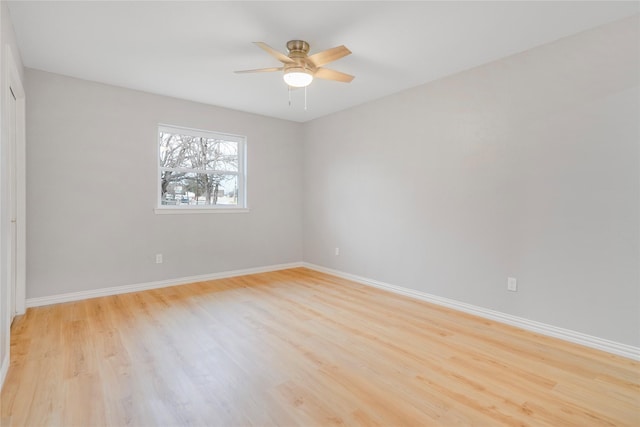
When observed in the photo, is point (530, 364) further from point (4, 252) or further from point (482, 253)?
point (4, 252)

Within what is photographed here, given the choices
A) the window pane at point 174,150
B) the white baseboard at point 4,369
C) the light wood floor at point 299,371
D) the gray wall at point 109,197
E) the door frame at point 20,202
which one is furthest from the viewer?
the window pane at point 174,150

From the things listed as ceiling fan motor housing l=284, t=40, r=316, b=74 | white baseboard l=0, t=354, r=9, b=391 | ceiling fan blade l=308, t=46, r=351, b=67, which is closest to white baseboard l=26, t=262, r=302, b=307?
white baseboard l=0, t=354, r=9, b=391

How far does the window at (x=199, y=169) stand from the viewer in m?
4.22

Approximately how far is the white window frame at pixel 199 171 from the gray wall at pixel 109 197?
0.07 meters

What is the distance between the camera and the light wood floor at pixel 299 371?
166 centimetres

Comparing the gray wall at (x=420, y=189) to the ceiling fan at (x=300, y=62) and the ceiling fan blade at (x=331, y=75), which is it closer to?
the ceiling fan blade at (x=331, y=75)

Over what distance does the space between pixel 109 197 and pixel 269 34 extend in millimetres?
2674

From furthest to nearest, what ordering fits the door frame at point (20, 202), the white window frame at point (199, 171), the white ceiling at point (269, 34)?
the white window frame at point (199, 171), the door frame at point (20, 202), the white ceiling at point (269, 34)

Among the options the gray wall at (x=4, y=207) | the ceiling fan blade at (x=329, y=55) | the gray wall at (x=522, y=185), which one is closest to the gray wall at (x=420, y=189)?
the gray wall at (x=522, y=185)

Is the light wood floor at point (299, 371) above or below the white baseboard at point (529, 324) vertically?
below

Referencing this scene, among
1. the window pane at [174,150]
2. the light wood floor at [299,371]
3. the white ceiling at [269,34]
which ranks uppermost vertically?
the white ceiling at [269,34]

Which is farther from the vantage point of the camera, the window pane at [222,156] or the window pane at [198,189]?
the window pane at [222,156]

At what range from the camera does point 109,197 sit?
3.71 metres

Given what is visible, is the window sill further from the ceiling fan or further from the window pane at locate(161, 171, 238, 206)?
the ceiling fan
